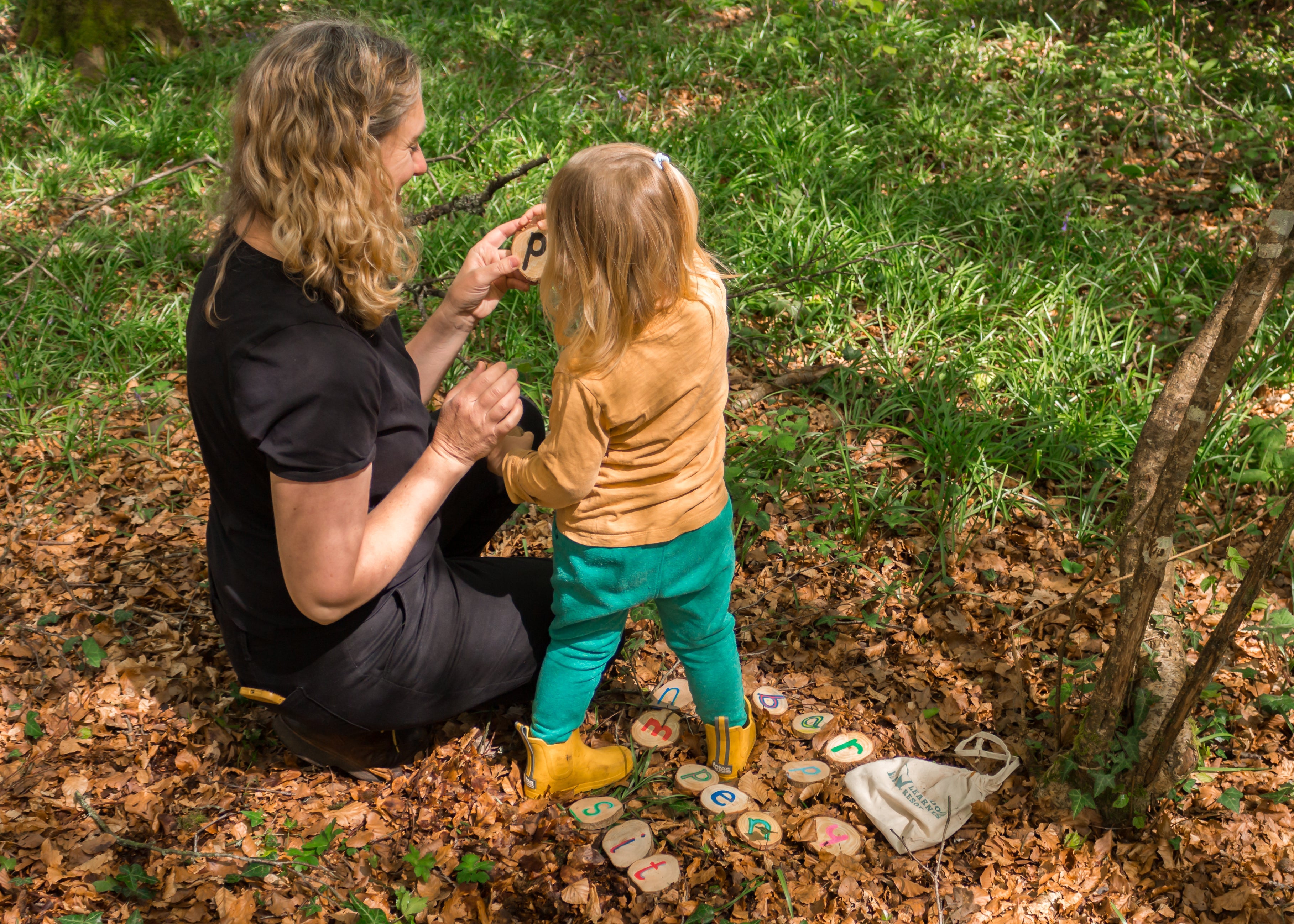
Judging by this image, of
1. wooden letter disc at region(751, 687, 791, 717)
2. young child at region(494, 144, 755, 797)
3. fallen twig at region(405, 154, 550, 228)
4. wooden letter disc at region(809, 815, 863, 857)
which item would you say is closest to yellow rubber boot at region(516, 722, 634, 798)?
young child at region(494, 144, 755, 797)

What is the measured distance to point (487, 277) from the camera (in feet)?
6.79

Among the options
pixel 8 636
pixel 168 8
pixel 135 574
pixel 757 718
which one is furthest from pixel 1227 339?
pixel 168 8

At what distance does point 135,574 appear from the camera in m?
2.78

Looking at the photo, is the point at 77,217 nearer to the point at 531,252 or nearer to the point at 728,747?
the point at 531,252

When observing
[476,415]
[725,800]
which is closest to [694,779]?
[725,800]

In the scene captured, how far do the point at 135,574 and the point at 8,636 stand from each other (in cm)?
37

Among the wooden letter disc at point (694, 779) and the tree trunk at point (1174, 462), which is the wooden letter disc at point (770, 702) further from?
the tree trunk at point (1174, 462)

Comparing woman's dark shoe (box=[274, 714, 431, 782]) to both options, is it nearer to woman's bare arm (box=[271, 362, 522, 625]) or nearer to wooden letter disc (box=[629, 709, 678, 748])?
woman's bare arm (box=[271, 362, 522, 625])

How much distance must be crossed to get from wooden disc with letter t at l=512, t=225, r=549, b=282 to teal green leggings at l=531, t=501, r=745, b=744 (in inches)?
24.5

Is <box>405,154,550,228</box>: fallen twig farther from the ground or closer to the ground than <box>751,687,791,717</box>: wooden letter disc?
farther from the ground

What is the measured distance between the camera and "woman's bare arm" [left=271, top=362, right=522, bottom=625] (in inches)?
60.1

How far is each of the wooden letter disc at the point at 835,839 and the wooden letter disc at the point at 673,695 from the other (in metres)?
0.50

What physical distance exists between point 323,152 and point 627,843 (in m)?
1.62

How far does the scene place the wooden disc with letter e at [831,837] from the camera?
1981 millimetres
